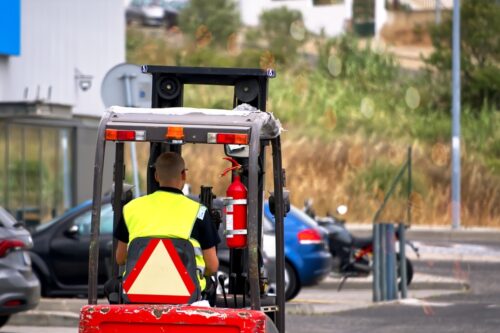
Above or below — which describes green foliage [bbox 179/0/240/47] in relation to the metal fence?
above

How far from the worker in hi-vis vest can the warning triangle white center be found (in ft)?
0.47

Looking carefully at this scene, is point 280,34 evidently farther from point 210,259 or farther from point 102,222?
point 210,259

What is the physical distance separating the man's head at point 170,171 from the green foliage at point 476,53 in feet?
135

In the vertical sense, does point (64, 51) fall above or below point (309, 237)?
above

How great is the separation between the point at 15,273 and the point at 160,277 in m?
6.68

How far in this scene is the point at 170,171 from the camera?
8.45m

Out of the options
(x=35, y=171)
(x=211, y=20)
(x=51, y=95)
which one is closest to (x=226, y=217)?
(x=51, y=95)

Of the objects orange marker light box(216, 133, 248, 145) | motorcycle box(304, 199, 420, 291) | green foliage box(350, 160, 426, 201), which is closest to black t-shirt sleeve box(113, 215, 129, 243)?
orange marker light box(216, 133, 248, 145)

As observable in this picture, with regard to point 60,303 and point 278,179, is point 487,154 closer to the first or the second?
point 60,303

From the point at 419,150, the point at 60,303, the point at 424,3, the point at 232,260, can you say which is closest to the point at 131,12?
the point at 424,3

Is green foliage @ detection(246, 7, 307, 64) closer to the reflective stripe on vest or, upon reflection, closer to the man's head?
the man's head

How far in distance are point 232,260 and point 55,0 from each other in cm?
1935

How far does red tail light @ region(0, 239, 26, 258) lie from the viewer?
47.4 feet

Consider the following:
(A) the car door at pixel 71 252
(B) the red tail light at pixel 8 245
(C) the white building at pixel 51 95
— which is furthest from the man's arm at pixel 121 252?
(C) the white building at pixel 51 95
